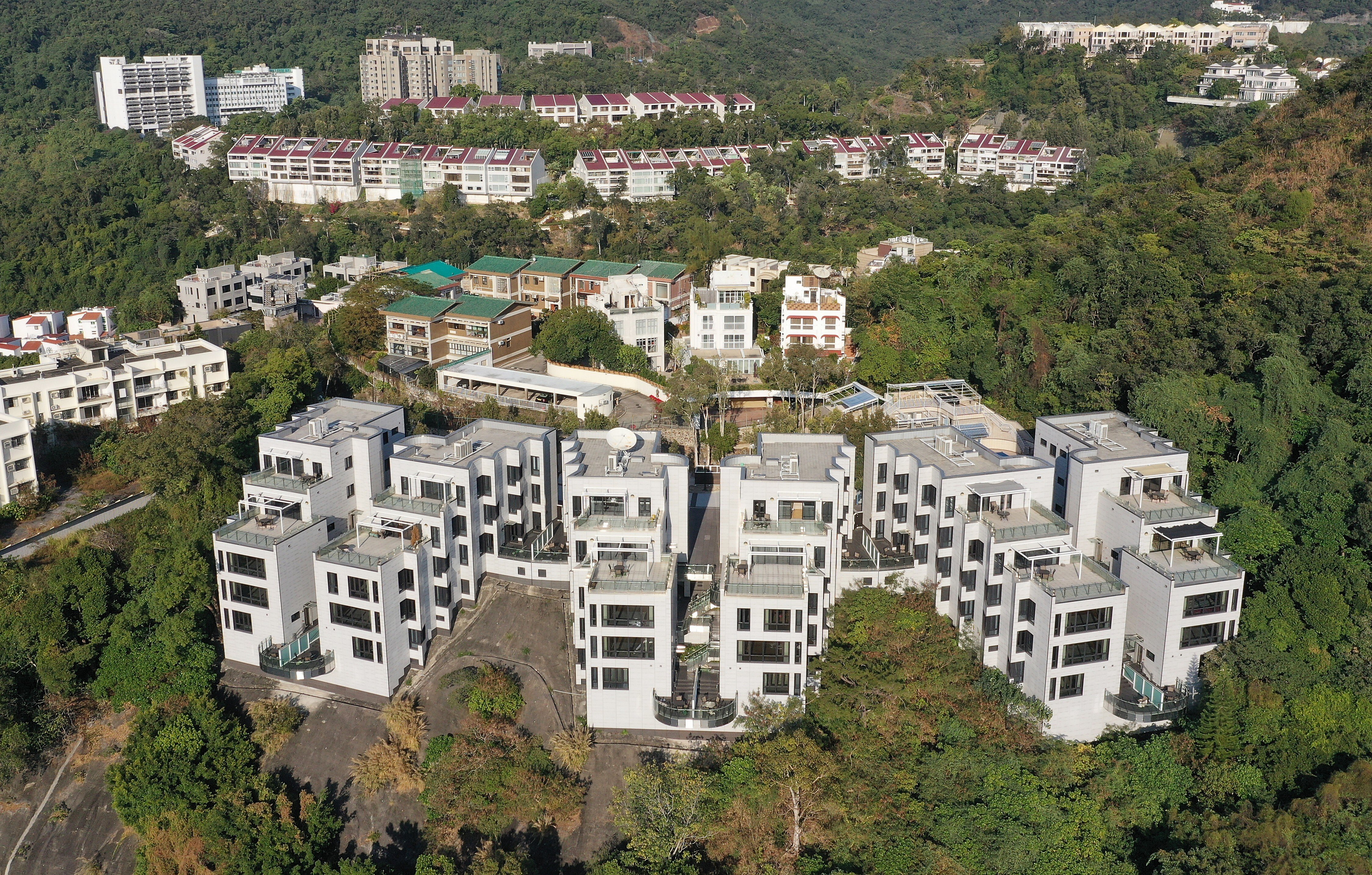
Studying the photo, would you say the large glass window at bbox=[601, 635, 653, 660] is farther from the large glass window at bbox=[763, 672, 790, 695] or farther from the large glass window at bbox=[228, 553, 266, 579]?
the large glass window at bbox=[228, 553, 266, 579]

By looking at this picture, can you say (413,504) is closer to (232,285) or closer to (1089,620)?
(1089,620)

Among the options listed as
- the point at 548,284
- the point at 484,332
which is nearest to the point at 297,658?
the point at 484,332

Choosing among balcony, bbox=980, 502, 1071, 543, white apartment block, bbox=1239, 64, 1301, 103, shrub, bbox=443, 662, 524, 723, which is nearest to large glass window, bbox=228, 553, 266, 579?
shrub, bbox=443, 662, 524, 723

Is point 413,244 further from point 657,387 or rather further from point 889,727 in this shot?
point 889,727

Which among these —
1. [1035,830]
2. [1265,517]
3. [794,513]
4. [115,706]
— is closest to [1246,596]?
[1265,517]

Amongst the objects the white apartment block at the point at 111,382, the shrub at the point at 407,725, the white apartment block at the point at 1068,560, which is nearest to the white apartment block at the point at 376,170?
the white apartment block at the point at 111,382
